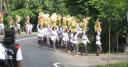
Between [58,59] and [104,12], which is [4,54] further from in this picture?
[104,12]

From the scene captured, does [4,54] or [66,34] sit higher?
[4,54]

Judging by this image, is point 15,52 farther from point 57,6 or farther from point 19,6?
point 19,6

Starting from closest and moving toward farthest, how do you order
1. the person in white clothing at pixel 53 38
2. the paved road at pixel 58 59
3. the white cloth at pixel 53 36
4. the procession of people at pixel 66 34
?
1. the paved road at pixel 58 59
2. the procession of people at pixel 66 34
3. the person in white clothing at pixel 53 38
4. the white cloth at pixel 53 36

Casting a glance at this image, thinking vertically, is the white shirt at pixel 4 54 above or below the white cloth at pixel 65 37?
above

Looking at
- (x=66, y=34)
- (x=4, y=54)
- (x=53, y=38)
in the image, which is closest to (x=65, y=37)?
(x=66, y=34)

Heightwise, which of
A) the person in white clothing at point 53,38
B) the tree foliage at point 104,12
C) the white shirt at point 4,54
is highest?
the white shirt at point 4,54

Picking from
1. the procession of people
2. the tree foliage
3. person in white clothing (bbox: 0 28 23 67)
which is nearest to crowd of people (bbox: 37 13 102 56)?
the procession of people

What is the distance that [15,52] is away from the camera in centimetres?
1213

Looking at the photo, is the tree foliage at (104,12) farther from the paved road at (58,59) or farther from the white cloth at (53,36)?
the paved road at (58,59)

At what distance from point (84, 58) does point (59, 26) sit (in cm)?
922

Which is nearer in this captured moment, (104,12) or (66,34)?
(66,34)

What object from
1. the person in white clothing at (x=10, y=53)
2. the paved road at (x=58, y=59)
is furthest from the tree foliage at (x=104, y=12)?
the person in white clothing at (x=10, y=53)

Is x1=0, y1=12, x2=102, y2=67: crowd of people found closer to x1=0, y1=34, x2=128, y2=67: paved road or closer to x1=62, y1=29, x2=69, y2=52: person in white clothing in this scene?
x1=62, y1=29, x2=69, y2=52: person in white clothing

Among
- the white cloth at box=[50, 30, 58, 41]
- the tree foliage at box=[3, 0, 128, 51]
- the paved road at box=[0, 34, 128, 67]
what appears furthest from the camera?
the white cloth at box=[50, 30, 58, 41]
